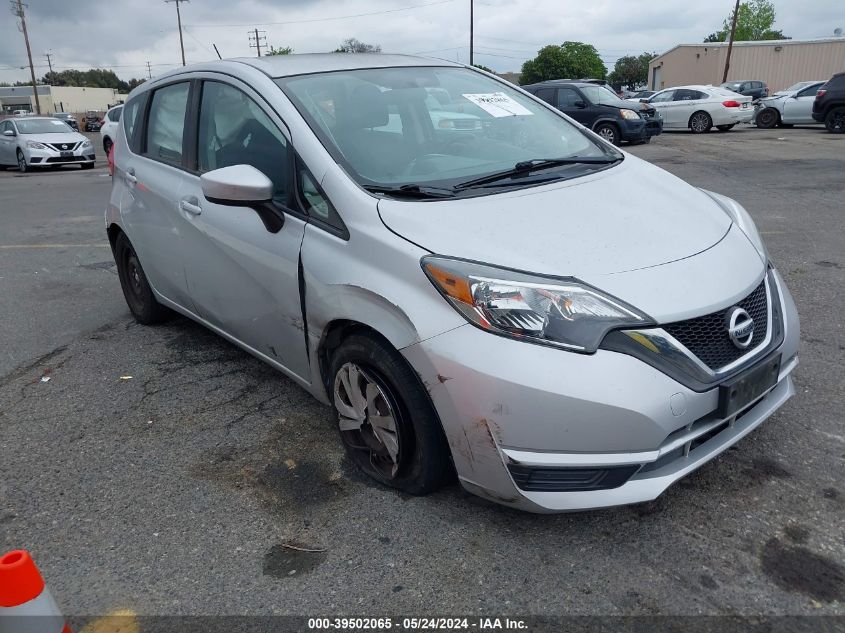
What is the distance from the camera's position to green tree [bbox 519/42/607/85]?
81562 mm

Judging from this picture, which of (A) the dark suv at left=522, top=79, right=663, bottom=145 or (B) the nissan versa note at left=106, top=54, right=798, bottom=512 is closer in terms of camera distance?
(B) the nissan versa note at left=106, top=54, right=798, bottom=512

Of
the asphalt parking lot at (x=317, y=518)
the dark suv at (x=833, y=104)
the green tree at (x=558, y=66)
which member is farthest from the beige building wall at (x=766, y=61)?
the asphalt parking lot at (x=317, y=518)

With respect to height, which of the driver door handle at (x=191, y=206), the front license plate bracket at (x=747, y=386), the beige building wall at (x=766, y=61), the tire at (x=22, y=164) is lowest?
the tire at (x=22, y=164)

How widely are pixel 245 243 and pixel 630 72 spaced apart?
374 feet

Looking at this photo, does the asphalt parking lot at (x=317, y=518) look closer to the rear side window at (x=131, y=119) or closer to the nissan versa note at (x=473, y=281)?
the nissan versa note at (x=473, y=281)

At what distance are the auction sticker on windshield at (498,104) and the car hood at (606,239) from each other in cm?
78

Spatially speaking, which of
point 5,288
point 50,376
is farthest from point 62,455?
point 5,288

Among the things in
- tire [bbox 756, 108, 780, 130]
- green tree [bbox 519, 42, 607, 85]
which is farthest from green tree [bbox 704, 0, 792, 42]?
tire [bbox 756, 108, 780, 130]

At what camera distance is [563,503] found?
7.72 feet

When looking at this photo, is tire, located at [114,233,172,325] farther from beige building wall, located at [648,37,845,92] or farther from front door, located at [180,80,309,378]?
beige building wall, located at [648,37,845,92]

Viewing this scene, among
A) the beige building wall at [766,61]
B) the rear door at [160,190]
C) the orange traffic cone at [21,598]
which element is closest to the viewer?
the orange traffic cone at [21,598]

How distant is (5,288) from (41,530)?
4503 mm

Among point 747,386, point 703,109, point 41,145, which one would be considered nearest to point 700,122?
point 703,109

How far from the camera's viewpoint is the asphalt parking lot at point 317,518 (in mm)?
2330
